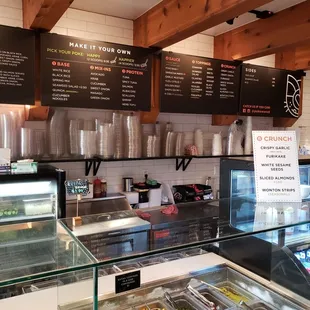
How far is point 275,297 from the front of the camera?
5.39 ft

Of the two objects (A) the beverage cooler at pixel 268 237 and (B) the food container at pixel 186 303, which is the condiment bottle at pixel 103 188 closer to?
(A) the beverage cooler at pixel 268 237

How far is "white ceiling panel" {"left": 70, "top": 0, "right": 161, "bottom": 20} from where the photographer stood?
323 cm

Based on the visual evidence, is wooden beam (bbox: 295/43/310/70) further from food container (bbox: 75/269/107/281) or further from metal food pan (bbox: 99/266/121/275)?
food container (bbox: 75/269/107/281)

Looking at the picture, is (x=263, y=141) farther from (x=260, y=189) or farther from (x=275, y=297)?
(x=275, y=297)

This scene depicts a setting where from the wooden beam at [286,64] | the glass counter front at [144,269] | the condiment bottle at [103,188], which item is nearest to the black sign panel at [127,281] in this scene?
the glass counter front at [144,269]

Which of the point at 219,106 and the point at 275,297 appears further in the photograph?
the point at 219,106

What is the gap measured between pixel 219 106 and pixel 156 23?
4.34 ft

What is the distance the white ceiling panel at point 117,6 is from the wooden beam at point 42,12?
1.74 feet

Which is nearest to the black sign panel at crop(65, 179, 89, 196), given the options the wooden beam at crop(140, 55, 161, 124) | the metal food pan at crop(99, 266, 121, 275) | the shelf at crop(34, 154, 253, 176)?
the metal food pan at crop(99, 266, 121, 275)

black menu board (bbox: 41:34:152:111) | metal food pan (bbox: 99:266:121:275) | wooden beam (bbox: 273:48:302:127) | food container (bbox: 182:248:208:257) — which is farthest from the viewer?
wooden beam (bbox: 273:48:302:127)

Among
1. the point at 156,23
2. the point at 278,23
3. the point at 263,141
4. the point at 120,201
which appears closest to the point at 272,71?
the point at 278,23

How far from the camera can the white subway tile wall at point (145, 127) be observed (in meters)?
3.35

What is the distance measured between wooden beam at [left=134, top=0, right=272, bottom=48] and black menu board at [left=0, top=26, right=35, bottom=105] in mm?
1164

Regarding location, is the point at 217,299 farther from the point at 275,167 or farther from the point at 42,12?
the point at 42,12
